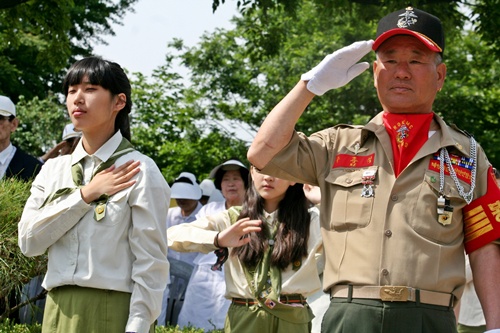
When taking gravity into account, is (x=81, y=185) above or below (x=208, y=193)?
below

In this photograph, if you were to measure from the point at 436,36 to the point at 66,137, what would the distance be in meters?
4.22

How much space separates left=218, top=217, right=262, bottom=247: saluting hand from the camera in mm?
5246

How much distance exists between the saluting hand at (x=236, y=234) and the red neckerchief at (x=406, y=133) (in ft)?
5.42

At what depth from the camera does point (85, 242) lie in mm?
4105

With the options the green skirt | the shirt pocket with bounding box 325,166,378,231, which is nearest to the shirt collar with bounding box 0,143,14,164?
the green skirt

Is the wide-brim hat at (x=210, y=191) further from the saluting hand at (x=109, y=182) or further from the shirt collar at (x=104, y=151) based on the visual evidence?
the saluting hand at (x=109, y=182)

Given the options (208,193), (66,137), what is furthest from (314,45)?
(66,137)

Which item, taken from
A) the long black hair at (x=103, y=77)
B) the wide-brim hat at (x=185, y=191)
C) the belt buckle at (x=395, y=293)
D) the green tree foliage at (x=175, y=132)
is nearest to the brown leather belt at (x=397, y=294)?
the belt buckle at (x=395, y=293)

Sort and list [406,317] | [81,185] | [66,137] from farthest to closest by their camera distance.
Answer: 1. [66,137]
2. [81,185]
3. [406,317]

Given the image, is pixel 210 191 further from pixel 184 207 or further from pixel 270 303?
pixel 270 303

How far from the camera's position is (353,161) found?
145 inches

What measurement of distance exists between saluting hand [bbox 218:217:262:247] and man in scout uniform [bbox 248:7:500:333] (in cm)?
153

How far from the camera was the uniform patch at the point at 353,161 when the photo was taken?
3.65 metres

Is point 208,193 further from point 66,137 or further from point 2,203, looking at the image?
point 2,203
